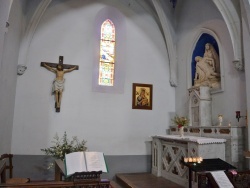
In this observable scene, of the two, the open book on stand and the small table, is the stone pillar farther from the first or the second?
the open book on stand

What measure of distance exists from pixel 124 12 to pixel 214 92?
13.1 ft

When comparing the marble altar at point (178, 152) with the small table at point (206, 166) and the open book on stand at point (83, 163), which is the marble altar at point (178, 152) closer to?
the small table at point (206, 166)

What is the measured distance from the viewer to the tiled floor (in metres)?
5.61

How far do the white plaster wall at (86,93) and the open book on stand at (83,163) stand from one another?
4.39 metres

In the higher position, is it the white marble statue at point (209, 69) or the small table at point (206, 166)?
the white marble statue at point (209, 69)

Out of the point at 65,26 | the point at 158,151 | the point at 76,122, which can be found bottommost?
the point at 158,151

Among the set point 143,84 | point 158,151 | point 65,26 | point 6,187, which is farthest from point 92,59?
point 6,187

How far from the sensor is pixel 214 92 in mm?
6309

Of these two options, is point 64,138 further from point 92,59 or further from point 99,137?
point 92,59

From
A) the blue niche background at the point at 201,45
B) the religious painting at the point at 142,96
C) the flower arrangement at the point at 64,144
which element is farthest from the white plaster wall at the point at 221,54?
the flower arrangement at the point at 64,144

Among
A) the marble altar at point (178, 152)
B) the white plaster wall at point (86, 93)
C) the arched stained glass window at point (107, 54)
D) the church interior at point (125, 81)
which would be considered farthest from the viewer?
the arched stained glass window at point (107, 54)

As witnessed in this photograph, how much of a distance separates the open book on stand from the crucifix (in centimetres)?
434

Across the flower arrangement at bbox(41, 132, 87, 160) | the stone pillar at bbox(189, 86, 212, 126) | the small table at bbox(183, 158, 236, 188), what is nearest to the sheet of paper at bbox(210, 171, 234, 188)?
the small table at bbox(183, 158, 236, 188)

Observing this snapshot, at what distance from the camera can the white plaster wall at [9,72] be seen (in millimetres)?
5109
